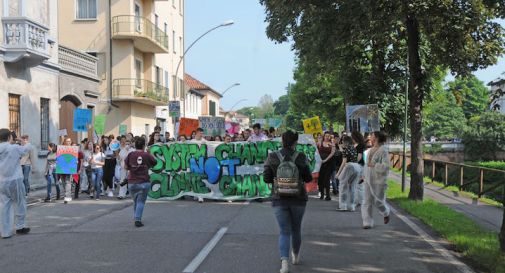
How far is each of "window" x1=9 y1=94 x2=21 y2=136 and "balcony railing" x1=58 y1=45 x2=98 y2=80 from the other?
4029 millimetres

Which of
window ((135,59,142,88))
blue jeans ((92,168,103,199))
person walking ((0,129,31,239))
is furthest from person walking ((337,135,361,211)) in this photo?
window ((135,59,142,88))

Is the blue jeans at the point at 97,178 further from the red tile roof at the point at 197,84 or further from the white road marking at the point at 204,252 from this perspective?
the red tile roof at the point at 197,84

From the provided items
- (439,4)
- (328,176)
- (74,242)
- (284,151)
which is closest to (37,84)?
(328,176)

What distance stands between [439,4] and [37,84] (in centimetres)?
1406

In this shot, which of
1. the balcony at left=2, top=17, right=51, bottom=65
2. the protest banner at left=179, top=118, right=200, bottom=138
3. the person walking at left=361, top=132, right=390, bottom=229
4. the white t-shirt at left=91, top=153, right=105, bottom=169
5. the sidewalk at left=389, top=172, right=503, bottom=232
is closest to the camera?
the person walking at left=361, top=132, right=390, bottom=229

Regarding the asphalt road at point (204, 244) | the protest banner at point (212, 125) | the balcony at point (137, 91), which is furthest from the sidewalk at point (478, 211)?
the balcony at point (137, 91)

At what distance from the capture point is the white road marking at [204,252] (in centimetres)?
661

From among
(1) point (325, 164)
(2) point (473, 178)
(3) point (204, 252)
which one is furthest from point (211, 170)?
(2) point (473, 178)

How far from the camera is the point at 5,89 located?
17250mm

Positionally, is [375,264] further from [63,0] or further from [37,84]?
[63,0]

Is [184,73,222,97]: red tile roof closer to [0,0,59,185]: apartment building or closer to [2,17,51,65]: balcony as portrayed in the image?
[0,0,59,185]: apartment building

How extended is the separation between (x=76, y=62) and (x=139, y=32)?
7.67 m

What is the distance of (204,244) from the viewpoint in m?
8.04

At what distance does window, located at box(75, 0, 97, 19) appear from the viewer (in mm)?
31106
